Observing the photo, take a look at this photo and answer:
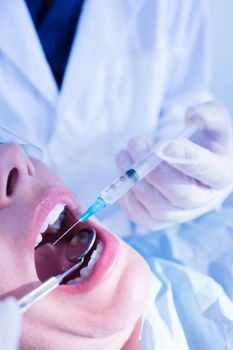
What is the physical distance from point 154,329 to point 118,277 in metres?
0.18

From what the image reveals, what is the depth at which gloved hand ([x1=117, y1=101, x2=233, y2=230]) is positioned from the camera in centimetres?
102

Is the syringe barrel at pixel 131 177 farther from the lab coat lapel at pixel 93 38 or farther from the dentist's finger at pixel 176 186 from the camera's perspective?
the lab coat lapel at pixel 93 38

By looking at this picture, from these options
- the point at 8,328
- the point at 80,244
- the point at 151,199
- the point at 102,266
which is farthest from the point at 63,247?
the point at 8,328

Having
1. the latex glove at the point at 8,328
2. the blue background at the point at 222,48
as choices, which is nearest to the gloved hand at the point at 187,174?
the latex glove at the point at 8,328

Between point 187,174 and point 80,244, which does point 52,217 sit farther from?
point 187,174

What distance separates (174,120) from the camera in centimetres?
143

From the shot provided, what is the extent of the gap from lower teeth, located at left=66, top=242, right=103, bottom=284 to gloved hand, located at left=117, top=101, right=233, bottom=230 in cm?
26

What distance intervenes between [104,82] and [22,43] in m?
0.27

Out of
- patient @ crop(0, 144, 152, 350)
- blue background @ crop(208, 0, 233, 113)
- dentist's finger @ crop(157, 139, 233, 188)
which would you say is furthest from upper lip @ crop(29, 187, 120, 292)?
blue background @ crop(208, 0, 233, 113)

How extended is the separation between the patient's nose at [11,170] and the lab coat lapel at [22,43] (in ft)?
1.17

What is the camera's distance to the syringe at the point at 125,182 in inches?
35.5

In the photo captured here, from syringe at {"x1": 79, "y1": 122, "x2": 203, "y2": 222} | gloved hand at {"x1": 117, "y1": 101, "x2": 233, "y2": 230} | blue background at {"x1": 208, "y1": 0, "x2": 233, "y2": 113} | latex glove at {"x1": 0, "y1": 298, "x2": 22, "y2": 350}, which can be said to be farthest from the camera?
blue background at {"x1": 208, "y1": 0, "x2": 233, "y2": 113}

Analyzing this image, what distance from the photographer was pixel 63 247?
1.01 meters

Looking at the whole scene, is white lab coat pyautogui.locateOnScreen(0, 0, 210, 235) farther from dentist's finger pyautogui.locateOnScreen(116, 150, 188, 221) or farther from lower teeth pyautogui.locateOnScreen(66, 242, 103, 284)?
lower teeth pyautogui.locateOnScreen(66, 242, 103, 284)
